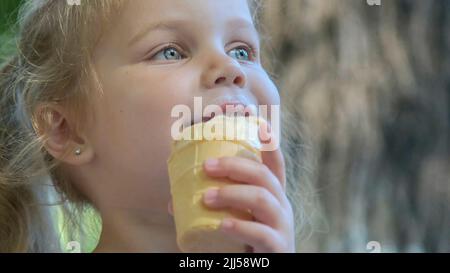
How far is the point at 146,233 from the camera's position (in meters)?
0.96

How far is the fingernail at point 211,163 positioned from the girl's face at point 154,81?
0.14m

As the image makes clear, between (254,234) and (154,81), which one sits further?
(154,81)

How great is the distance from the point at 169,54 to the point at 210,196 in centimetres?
26

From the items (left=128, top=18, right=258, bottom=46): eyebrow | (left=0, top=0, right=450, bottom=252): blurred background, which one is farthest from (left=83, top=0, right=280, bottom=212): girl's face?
(left=0, top=0, right=450, bottom=252): blurred background

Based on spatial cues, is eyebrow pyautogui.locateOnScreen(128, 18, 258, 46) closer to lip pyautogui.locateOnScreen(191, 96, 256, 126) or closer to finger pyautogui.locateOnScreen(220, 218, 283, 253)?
lip pyautogui.locateOnScreen(191, 96, 256, 126)

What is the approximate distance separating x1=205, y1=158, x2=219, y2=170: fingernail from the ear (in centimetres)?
27

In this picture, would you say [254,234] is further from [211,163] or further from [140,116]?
[140,116]

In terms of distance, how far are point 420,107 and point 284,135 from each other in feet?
0.67

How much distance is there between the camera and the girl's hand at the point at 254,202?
739 mm

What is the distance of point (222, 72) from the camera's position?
0.89 m

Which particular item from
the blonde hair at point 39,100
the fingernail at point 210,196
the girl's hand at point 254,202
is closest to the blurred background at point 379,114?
the blonde hair at point 39,100

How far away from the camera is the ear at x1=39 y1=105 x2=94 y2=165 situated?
3.18ft

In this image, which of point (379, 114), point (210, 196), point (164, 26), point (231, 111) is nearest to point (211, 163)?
point (210, 196)
